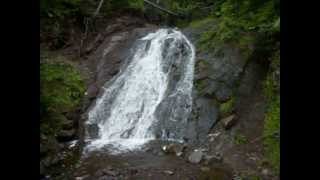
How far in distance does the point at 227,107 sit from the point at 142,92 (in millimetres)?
3484

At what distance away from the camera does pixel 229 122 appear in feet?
32.7

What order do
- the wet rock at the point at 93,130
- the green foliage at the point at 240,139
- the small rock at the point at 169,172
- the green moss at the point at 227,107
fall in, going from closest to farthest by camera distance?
the small rock at the point at 169,172
the green foliage at the point at 240,139
the green moss at the point at 227,107
the wet rock at the point at 93,130

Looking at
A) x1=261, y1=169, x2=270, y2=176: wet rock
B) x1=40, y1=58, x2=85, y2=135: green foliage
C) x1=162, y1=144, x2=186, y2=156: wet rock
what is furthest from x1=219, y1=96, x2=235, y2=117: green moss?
x1=40, y1=58, x2=85, y2=135: green foliage

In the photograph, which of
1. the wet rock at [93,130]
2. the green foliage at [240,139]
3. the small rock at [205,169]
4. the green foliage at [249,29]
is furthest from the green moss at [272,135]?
the wet rock at [93,130]

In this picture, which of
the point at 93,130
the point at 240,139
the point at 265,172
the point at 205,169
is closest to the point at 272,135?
the point at 240,139

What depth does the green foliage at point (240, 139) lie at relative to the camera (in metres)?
9.28

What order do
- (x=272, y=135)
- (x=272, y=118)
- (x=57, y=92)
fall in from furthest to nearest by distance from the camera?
(x=57, y=92) < (x=272, y=118) < (x=272, y=135)

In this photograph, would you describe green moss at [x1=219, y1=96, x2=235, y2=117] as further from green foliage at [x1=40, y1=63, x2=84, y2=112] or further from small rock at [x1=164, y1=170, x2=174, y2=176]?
green foliage at [x1=40, y1=63, x2=84, y2=112]

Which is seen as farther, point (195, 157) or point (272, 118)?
point (272, 118)

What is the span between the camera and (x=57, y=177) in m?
8.21

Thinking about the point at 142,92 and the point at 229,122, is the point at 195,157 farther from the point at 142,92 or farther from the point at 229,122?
the point at 142,92

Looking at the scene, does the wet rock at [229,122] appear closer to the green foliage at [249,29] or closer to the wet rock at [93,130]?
the green foliage at [249,29]

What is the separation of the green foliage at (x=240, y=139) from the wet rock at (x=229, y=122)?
467 millimetres

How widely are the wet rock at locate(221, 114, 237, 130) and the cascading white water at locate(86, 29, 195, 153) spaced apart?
1680mm
